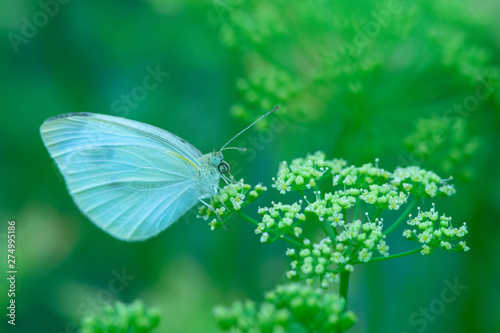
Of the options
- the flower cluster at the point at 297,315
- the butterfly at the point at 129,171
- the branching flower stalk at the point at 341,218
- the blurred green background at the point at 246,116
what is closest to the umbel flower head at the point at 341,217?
the branching flower stalk at the point at 341,218

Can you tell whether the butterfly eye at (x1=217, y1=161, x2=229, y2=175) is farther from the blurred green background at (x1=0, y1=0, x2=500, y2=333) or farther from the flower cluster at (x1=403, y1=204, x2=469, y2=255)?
the flower cluster at (x1=403, y1=204, x2=469, y2=255)

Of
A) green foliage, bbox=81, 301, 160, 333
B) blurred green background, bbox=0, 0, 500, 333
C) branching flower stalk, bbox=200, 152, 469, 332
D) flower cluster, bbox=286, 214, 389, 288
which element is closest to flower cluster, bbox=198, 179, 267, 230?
branching flower stalk, bbox=200, 152, 469, 332

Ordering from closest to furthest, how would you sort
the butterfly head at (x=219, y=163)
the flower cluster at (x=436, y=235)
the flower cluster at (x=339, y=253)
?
the flower cluster at (x=339, y=253), the flower cluster at (x=436, y=235), the butterfly head at (x=219, y=163)

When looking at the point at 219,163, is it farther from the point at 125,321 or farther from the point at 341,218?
the point at 125,321

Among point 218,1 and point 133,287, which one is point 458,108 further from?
point 133,287

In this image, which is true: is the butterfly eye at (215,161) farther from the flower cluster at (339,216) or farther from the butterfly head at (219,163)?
the flower cluster at (339,216)

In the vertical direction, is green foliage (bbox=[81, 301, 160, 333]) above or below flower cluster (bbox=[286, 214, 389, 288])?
below

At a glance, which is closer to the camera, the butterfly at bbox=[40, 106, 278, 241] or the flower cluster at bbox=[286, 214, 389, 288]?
the flower cluster at bbox=[286, 214, 389, 288]
